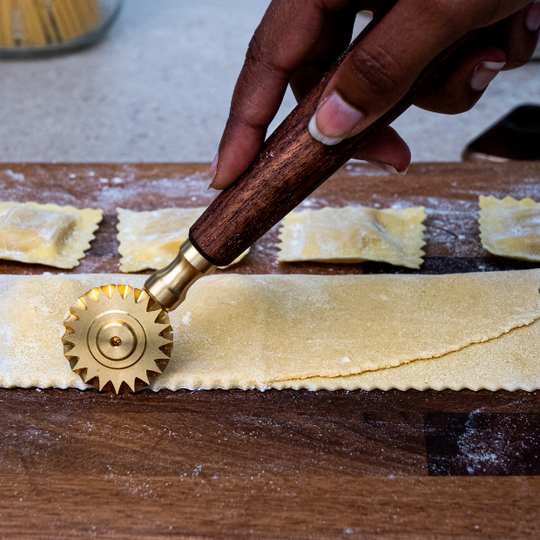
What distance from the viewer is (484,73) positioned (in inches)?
46.1

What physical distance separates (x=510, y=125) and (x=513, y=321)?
1.28 m

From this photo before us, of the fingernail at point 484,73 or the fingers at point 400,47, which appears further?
the fingernail at point 484,73

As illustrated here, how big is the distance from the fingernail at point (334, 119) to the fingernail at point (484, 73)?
0.40 meters

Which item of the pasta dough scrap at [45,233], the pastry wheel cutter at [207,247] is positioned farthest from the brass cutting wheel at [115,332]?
the pasta dough scrap at [45,233]

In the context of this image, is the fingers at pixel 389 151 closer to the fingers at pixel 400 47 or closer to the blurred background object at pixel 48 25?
the fingers at pixel 400 47

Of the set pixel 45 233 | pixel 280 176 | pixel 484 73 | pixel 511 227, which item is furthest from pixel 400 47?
pixel 45 233

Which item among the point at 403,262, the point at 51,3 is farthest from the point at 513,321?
the point at 51,3

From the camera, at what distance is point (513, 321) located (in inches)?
49.6

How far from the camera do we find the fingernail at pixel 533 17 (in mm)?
1169

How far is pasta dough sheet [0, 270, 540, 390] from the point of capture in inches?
45.9

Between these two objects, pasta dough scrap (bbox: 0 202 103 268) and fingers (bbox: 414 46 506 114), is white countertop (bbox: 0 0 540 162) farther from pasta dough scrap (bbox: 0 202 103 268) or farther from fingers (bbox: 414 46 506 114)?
fingers (bbox: 414 46 506 114)

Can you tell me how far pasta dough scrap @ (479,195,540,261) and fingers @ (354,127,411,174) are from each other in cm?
35

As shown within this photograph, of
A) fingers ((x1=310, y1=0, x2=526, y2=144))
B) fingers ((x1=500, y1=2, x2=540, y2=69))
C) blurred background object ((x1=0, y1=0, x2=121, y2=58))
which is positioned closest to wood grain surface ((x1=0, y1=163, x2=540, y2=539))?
fingers ((x1=310, y1=0, x2=526, y2=144))

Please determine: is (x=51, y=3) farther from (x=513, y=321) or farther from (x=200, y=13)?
(x=513, y=321)
